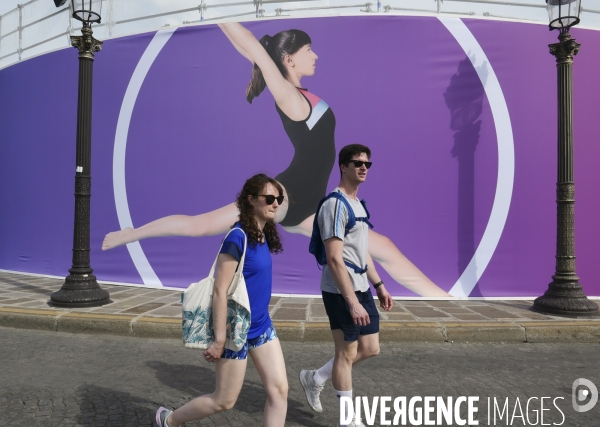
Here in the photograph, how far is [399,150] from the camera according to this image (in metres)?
6.95

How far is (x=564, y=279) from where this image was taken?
5859 millimetres

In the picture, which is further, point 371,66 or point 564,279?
point 371,66

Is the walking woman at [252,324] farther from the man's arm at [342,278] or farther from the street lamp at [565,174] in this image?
the street lamp at [565,174]

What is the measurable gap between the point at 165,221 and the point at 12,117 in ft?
14.3

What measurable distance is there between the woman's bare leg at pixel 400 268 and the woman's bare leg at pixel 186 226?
2.17 metres

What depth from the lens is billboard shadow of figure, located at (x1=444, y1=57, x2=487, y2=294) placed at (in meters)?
6.84

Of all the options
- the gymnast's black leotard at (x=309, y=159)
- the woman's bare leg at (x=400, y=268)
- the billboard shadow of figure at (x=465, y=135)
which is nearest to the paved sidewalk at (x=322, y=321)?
the woman's bare leg at (x=400, y=268)

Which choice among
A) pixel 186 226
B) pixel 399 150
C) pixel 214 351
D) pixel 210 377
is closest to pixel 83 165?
pixel 186 226

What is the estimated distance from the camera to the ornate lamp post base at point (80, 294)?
591cm

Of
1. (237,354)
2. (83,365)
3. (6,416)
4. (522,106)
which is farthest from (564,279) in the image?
(6,416)

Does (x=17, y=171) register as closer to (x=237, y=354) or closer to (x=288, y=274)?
(x=288, y=274)

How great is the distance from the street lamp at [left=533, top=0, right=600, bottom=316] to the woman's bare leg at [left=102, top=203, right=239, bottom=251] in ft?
14.5

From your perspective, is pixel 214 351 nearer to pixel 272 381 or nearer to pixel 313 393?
pixel 272 381

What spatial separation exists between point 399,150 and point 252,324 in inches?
203
